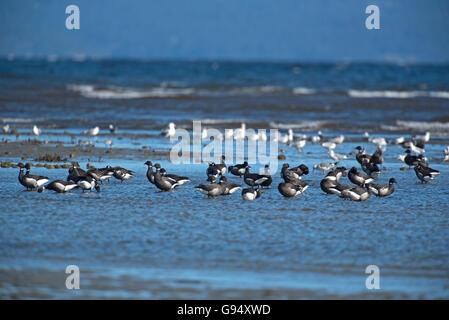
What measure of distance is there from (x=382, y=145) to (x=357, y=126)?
24.0 feet

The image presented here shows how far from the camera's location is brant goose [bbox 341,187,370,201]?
45.2 feet

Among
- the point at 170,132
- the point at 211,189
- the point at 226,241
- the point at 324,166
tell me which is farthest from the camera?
the point at 170,132

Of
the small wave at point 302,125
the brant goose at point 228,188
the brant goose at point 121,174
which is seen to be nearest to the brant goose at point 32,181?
the brant goose at point 121,174

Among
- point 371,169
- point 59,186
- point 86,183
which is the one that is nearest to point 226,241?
point 86,183

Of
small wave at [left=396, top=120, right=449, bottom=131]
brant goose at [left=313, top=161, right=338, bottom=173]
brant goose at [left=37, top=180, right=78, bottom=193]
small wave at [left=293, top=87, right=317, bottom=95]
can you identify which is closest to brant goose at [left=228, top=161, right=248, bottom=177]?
brant goose at [left=313, top=161, right=338, bottom=173]

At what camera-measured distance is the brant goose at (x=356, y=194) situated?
13789mm

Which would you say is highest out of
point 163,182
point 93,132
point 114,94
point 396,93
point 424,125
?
point 396,93

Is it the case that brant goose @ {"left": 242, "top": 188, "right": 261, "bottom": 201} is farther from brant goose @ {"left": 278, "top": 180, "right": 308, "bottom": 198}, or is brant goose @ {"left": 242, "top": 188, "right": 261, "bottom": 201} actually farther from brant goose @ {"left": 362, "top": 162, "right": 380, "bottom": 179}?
brant goose @ {"left": 362, "top": 162, "right": 380, "bottom": 179}

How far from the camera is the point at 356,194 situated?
45.2 feet

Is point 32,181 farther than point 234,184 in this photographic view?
No

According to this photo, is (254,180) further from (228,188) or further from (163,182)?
(163,182)

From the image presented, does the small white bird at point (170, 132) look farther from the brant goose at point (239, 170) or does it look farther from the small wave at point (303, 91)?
the small wave at point (303, 91)

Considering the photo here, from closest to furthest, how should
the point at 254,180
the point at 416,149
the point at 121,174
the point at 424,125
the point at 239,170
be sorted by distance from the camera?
the point at 254,180 < the point at 121,174 < the point at 239,170 < the point at 416,149 < the point at 424,125
